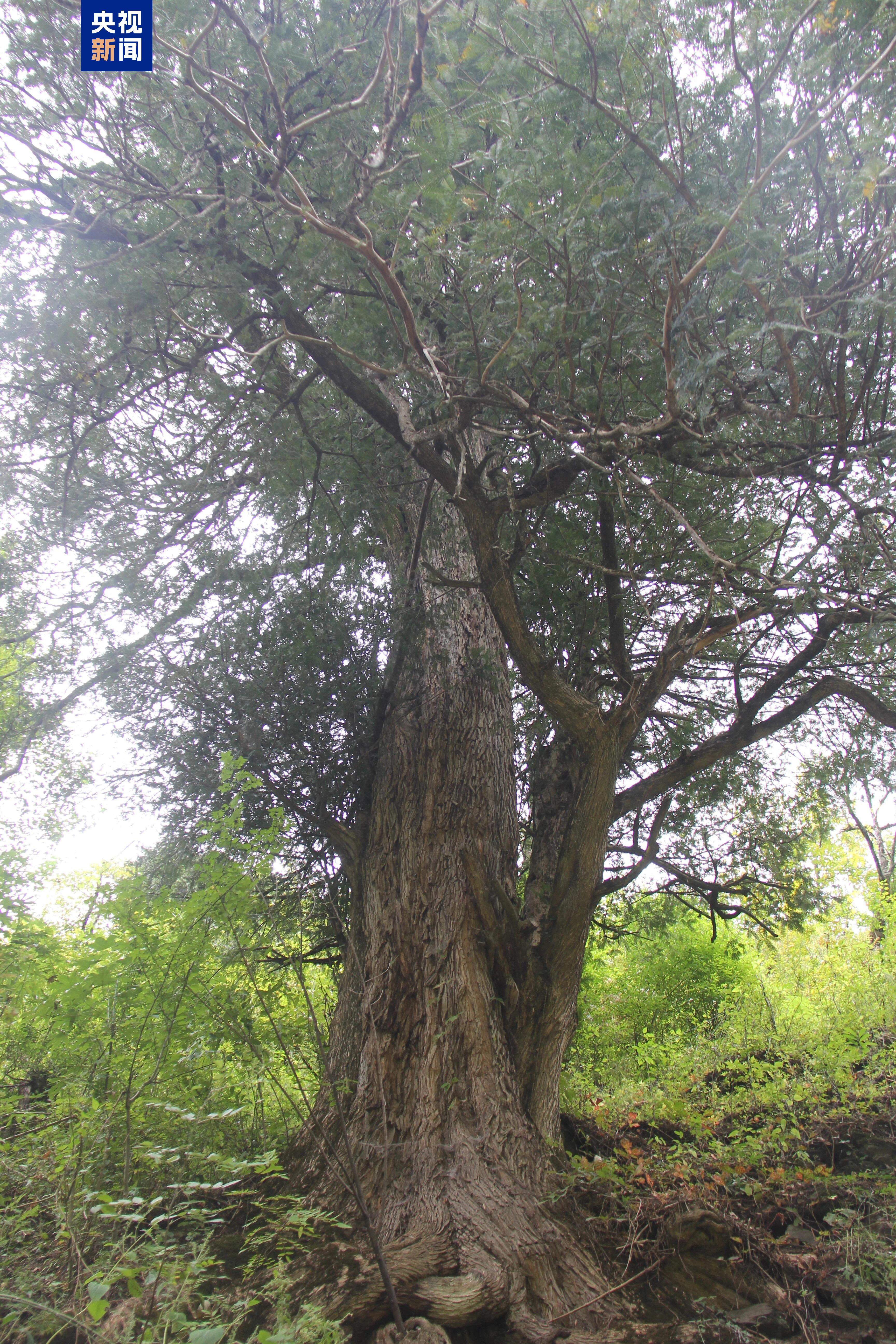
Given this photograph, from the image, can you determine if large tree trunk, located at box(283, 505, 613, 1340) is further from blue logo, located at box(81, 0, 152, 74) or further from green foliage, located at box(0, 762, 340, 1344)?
blue logo, located at box(81, 0, 152, 74)

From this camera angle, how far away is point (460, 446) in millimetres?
3562

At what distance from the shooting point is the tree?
9.18 feet

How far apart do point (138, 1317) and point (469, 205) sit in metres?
3.95

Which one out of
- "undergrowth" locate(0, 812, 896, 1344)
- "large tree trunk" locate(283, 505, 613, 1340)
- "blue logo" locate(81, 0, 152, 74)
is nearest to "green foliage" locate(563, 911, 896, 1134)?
"undergrowth" locate(0, 812, 896, 1344)

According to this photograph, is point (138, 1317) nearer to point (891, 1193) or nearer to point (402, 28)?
point (891, 1193)

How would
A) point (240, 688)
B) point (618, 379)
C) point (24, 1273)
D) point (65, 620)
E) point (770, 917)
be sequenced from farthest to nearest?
point (770, 917), point (65, 620), point (240, 688), point (618, 379), point (24, 1273)

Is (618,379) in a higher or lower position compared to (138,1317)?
higher

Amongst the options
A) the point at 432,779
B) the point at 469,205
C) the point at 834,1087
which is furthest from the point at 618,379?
the point at 834,1087

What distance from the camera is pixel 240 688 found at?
15.7 feet

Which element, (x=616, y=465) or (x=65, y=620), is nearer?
(x=616, y=465)

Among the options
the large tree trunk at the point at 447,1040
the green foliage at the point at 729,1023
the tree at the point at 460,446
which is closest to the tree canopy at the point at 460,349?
the tree at the point at 460,446

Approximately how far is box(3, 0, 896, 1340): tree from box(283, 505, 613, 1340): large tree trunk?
0.7 inches

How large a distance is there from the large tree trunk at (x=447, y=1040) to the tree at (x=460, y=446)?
0.06 feet

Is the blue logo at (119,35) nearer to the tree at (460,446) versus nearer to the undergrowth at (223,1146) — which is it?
the tree at (460,446)
